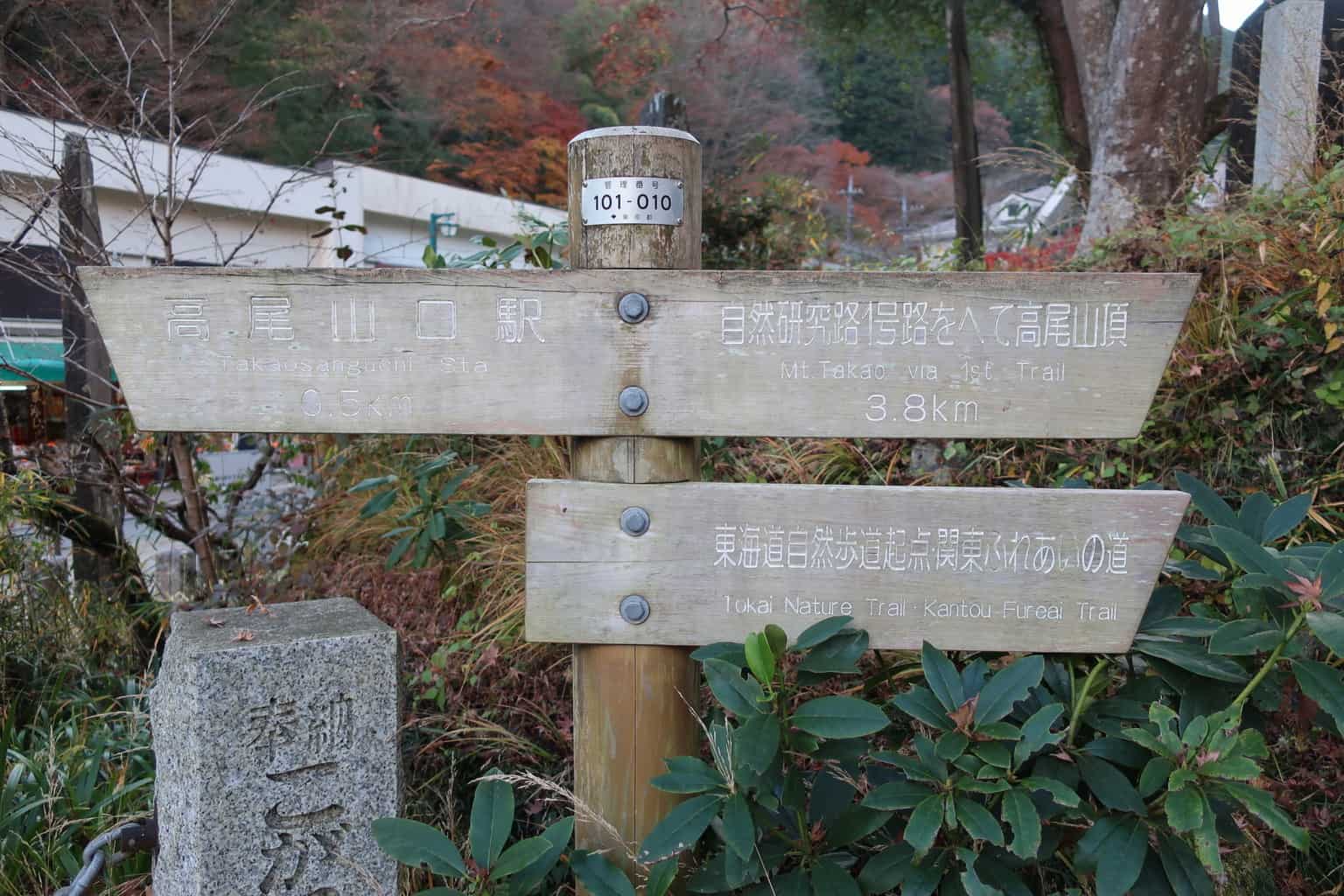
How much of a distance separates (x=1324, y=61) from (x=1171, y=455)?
341 cm

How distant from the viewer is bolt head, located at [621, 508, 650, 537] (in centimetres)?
181

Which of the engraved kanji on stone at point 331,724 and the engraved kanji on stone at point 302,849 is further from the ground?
the engraved kanji on stone at point 331,724

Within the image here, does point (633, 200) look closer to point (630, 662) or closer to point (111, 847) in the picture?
point (630, 662)

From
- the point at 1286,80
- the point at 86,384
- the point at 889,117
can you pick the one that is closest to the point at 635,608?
the point at 86,384

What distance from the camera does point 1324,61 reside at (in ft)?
17.1

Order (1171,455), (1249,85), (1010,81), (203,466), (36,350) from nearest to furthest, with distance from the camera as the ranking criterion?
(1171,455)
(203,466)
(36,350)
(1249,85)
(1010,81)

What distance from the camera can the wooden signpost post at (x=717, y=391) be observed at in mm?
1758

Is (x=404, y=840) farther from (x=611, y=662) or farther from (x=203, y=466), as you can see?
(x=203, y=466)

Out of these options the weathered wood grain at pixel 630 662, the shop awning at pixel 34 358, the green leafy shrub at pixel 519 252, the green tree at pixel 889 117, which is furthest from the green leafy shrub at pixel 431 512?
the green tree at pixel 889 117

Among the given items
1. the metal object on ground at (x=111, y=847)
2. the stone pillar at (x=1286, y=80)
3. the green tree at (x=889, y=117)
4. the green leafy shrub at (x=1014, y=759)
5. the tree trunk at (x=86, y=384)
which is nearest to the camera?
the green leafy shrub at (x=1014, y=759)

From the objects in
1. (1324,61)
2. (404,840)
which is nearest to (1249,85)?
(1324,61)

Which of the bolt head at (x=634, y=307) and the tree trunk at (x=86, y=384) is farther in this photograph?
the tree trunk at (x=86, y=384)

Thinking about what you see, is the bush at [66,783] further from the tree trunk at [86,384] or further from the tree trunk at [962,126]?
the tree trunk at [962,126]

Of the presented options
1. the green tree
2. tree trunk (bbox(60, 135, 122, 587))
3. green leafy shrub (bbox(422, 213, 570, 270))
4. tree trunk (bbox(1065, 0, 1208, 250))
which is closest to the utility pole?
the green tree
